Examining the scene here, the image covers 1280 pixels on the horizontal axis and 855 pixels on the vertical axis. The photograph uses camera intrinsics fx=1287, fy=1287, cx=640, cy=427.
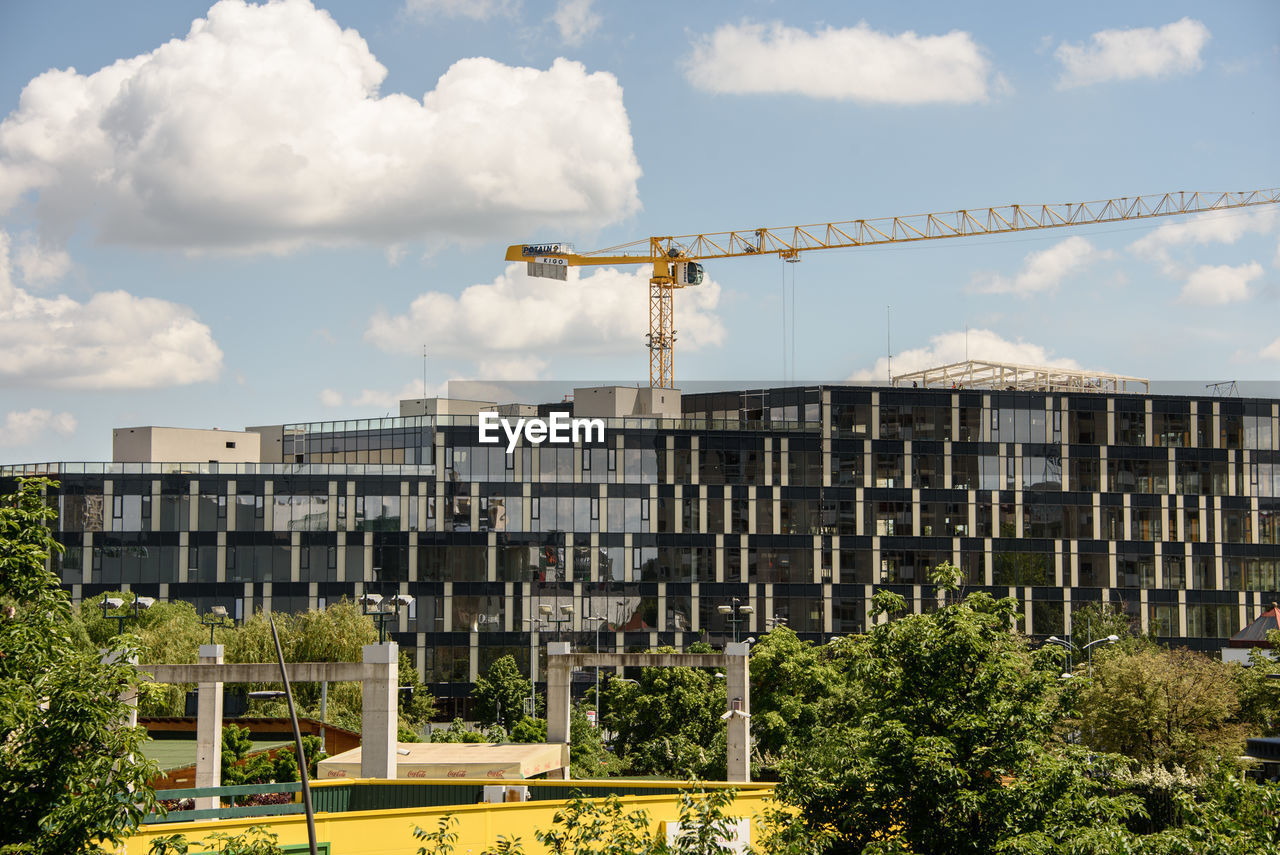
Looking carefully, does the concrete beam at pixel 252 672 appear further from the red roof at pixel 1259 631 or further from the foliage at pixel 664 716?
the red roof at pixel 1259 631

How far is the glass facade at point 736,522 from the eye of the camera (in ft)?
349

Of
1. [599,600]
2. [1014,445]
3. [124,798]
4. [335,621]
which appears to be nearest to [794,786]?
[124,798]

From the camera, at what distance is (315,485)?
353 feet

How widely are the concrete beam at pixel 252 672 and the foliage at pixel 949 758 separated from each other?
755 inches

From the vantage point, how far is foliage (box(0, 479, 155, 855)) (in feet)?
63.8

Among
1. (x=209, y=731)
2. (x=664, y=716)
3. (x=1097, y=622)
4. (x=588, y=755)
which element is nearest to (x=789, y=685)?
(x=664, y=716)

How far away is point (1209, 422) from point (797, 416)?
1507 inches

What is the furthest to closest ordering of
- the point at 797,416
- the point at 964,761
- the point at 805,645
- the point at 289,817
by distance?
the point at 797,416 < the point at 805,645 < the point at 289,817 < the point at 964,761

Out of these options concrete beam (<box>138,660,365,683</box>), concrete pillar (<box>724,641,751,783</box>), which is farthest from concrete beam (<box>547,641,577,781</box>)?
concrete beam (<box>138,660,365,683</box>)

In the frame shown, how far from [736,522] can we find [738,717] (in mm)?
63202

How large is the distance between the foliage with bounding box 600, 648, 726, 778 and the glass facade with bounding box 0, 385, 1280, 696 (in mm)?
32725

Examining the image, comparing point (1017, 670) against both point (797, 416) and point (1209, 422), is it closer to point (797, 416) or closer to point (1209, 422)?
point (797, 416)

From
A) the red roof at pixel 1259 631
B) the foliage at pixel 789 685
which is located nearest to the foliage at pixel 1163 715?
the foliage at pixel 789 685

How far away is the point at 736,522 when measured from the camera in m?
112
